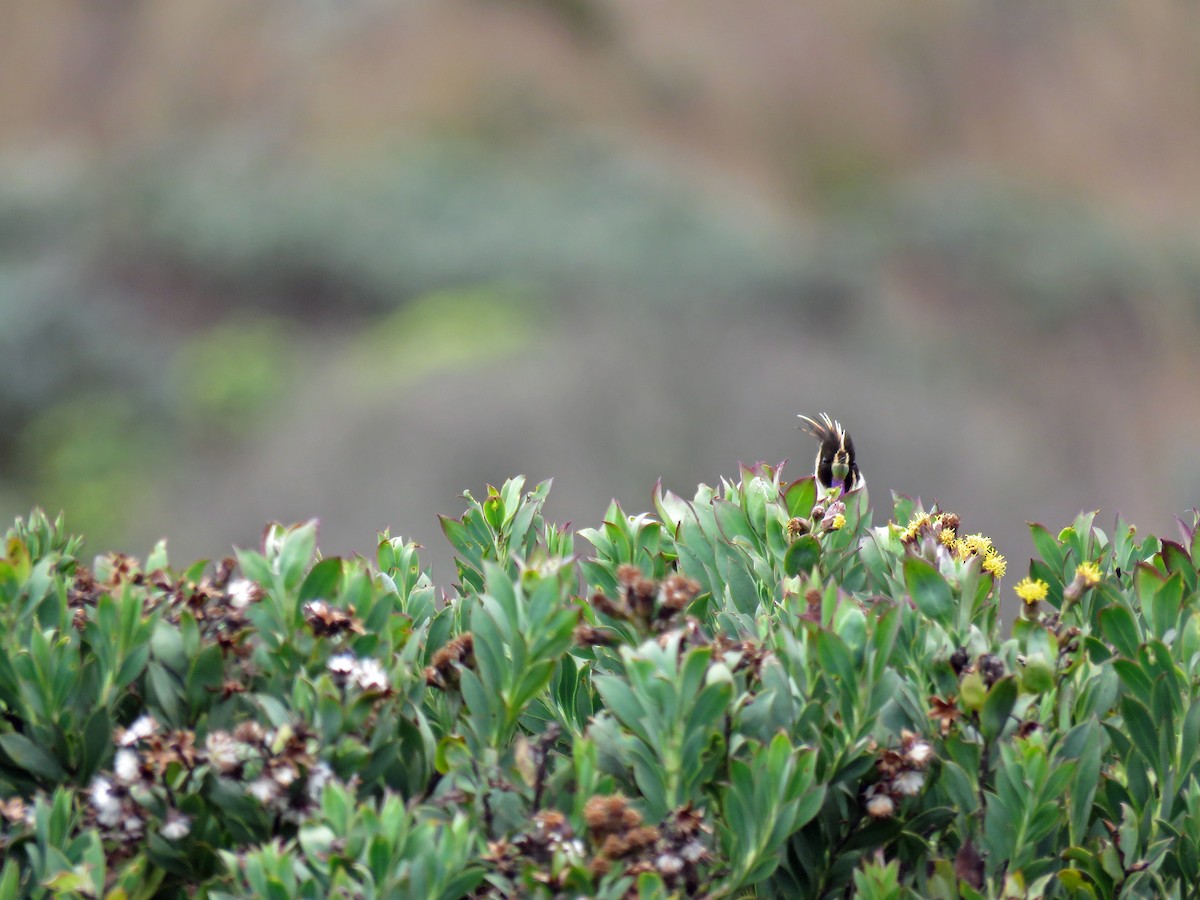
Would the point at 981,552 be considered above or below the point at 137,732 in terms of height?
above

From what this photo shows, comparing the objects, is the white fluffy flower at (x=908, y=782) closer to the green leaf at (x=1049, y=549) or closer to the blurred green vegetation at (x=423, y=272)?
the green leaf at (x=1049, y=549)

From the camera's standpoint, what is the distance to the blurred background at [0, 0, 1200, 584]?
44.8 feet

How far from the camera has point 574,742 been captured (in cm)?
234

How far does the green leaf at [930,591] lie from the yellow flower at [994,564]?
407mm

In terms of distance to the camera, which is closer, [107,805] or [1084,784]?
[107,805]

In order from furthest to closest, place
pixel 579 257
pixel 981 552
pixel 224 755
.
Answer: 1. pixel 579 257
2. pixel 981 552
3. pixel 224 755

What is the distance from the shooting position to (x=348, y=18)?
55.6 ft

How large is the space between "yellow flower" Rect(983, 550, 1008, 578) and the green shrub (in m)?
0.22

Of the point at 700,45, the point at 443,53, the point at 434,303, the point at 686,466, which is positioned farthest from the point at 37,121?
the point at 686,466

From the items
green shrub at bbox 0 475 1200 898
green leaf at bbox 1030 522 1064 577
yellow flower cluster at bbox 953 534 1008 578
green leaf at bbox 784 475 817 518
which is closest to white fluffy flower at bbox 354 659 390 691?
green shrub at bbox 0 475 1200 898

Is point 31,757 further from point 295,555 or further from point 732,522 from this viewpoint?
point 732,522

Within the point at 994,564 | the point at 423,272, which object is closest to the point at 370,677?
the point at 994,564

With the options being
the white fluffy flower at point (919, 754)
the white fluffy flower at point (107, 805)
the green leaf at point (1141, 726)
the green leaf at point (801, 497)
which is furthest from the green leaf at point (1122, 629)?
the white fluffy flower at point (107, 805)

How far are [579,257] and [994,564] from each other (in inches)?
486
